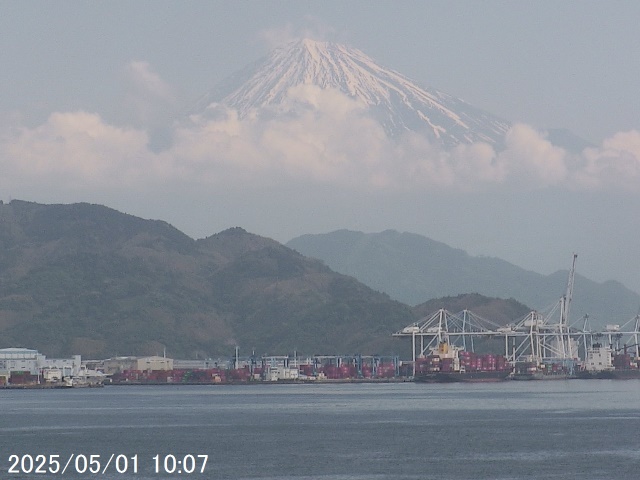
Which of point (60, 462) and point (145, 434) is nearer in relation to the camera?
point (60, 462)

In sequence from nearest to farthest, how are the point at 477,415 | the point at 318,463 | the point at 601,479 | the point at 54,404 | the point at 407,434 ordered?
the point at 601,479 < the point at 318,463 < the point at 407,434 < the point at 477,415 < the point at 54,404

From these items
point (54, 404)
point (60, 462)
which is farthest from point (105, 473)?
A: point (54, 404)

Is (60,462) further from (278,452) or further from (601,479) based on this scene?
(601,479)

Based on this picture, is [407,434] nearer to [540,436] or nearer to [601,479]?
[540,436]

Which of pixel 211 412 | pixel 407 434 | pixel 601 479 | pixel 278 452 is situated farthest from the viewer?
pixel 211 412

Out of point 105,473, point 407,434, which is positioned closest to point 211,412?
point 407,434

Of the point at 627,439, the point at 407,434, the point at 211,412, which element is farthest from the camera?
the point at 211,412
